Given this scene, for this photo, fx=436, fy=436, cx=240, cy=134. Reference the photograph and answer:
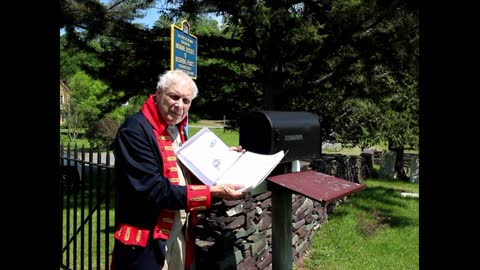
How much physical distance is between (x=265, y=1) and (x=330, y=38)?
1.72 meters

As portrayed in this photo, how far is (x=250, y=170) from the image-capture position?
2.26m

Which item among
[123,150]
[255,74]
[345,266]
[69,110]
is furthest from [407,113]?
[69,110]

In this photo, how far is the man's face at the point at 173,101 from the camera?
2262 mm

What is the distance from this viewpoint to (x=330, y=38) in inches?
337

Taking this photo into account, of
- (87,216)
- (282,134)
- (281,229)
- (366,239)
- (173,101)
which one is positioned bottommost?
(366,239)

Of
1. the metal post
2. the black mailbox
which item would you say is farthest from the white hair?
the metal post

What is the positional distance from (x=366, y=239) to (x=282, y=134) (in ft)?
13.7

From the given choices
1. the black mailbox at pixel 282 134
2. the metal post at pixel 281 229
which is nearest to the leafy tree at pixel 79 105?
the black mailbox at pixel 282 134

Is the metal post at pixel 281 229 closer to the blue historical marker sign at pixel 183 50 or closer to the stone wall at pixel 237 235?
the stone wall at pixel 237 235

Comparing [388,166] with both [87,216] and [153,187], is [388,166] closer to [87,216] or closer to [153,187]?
[87,216]

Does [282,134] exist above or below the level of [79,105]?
below

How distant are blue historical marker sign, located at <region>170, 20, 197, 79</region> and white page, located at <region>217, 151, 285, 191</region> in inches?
84.5

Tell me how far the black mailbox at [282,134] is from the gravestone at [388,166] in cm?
1421

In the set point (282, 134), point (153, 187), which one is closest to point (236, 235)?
point (282, 134)
